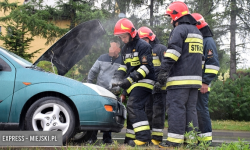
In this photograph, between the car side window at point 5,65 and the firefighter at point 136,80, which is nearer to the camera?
the car side window at point 5,65

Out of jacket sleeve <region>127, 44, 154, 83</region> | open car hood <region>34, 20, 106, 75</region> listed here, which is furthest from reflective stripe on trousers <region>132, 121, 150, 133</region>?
open car hood <region>34, 20, 106, 75</region>

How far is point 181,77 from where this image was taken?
4.40m

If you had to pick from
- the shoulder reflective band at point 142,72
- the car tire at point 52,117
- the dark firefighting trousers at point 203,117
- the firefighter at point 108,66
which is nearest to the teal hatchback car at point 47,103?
the car tire at point 52,117

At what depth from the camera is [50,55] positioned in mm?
5137

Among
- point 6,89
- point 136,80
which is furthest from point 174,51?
point 6,89

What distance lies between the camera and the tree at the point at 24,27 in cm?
1062

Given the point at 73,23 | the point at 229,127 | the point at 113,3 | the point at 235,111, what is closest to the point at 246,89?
the point at 235,111

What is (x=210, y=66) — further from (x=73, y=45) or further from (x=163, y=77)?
(x=73, y=45)

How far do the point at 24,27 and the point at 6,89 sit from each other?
691 centimetres

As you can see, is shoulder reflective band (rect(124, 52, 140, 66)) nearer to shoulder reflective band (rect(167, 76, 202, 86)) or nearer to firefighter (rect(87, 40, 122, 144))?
shoulder reflective band (rect(167, 76, 202, 86))

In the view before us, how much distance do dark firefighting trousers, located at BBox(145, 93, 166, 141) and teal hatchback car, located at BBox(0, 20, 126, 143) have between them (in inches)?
47.9

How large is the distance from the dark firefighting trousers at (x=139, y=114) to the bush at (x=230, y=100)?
267 inches

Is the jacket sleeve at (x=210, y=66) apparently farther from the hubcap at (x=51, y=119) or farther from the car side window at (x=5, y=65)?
the car side window at (x=5, y=65)

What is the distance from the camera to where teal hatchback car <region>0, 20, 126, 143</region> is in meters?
4.35
